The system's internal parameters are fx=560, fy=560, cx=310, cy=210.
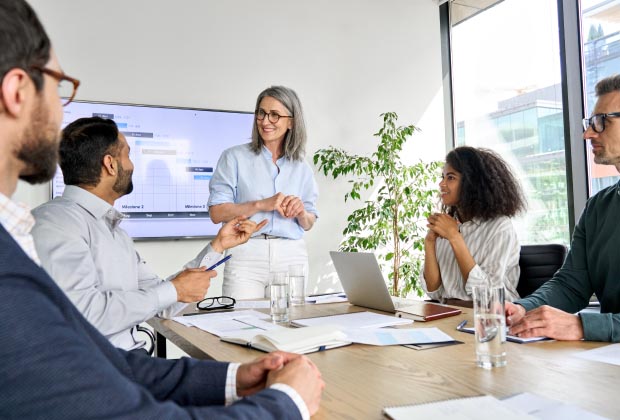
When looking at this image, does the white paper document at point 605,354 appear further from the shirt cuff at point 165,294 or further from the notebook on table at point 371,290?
the shirt cuff at point 165,294

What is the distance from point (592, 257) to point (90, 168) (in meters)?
1.77

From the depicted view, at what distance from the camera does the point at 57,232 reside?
1.62 m

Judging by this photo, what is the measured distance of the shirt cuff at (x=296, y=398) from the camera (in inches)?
33.6

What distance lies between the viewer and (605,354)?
49.5 inches

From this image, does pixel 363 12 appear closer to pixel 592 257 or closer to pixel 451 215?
pixel 451 215

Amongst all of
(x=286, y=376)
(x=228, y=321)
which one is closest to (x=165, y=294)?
(x=228, y=321)

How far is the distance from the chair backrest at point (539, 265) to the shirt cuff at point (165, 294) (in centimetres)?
148

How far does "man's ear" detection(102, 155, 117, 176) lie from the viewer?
1.94 m

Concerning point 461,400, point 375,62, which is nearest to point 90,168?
point 461,400

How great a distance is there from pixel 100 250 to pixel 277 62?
293cm

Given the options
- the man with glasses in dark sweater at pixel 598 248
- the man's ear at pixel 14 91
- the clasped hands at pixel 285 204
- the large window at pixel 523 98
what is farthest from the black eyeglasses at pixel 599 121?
the large window at pixel 523 98

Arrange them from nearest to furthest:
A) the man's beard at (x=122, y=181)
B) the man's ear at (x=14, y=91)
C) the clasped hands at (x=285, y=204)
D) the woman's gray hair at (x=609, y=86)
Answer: the man's ear at (x=14, y=91) → the woman's gray hair at (x=609, y=86) → the man's beard at (x=122, y=181) → the clasped hands at (x=285, y=204)

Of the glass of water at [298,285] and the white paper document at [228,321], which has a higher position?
the glass of water at [298,285]

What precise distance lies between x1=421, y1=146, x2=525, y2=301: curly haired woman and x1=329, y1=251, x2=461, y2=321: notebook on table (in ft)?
1.36
